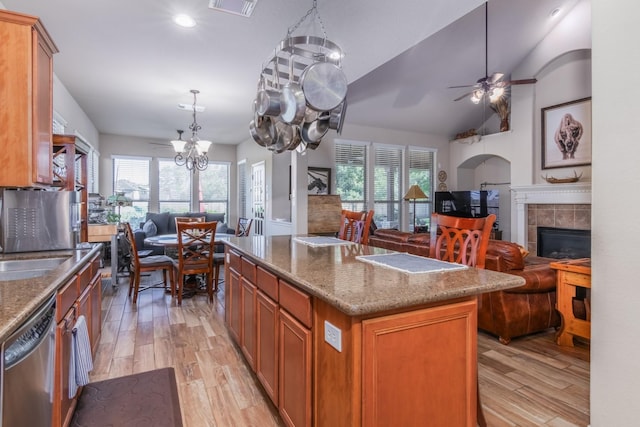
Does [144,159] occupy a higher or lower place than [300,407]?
higher

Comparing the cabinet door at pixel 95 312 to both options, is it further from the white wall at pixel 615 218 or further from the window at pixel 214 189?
the window at pixel 214 189

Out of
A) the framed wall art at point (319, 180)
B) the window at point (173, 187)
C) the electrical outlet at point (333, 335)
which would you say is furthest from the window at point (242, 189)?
the electrical outlet at point (333, 335)

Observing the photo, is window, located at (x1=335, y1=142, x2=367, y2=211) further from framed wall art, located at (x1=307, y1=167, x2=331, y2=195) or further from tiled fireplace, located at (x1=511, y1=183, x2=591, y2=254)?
tiled fireplace, located at (x1=511, y1=183, x2=591, y2=254)

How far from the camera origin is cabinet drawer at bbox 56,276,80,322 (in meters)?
1.55

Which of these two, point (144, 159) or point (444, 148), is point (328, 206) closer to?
point (444, 148)

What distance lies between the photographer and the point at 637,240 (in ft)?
4.82

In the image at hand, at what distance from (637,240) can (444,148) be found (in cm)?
709

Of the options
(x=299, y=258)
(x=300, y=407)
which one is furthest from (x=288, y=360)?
(x=299, y=258)

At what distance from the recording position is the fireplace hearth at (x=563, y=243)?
18.4 ft

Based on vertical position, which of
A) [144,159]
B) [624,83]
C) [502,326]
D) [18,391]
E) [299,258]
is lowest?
[502,326]

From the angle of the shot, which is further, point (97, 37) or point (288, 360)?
point (97, 37)

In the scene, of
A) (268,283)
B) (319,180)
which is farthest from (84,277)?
(319,180)

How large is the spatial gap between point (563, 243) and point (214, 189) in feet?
24.6

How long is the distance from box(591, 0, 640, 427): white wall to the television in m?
5.71
